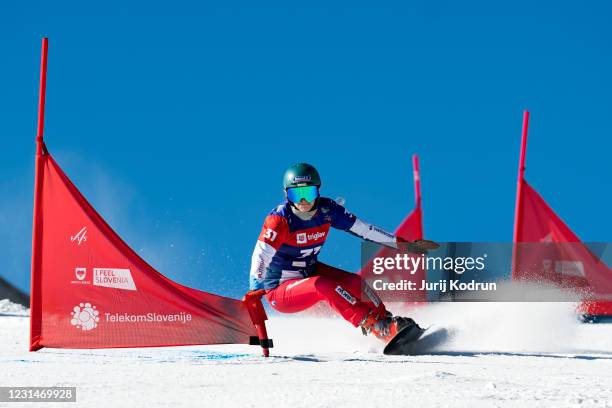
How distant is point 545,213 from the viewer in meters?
10.9

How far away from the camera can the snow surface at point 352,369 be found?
328cm

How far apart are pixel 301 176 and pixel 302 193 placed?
126 mm

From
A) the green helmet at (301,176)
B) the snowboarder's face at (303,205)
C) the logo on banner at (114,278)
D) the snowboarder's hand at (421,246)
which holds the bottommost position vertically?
the logo on banner at (114,278)

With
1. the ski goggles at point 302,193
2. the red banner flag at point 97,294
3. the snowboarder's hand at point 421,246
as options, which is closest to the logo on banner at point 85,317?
the red banner flag at point 97,294

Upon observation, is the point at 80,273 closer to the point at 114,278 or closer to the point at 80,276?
the point at 80,276

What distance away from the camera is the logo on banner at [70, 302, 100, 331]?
5664 millimetres

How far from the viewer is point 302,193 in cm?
568

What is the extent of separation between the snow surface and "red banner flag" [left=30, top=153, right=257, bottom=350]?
0.14 m

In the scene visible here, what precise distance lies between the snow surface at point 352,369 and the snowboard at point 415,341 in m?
0.10

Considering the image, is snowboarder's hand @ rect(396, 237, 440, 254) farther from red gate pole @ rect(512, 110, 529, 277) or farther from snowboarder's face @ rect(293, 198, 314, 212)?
red gate pole @ rect(512, 110, 529, 277)

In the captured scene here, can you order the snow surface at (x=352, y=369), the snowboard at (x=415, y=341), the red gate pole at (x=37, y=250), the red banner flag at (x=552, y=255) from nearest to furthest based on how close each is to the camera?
1. the snow surface at (x=352, y=369)
2. the snowboard at (x=415, y=341)
3. the red gate pole at (x=37, y=250)
4. the red banner flag at (x=552, y=255)

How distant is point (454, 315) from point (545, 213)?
13.3ft

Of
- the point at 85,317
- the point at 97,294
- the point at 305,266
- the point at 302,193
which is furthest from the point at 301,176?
the point at 85,317

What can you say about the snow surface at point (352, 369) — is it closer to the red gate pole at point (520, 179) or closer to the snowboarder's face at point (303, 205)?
the snowboarder's face at point (303, 205)
